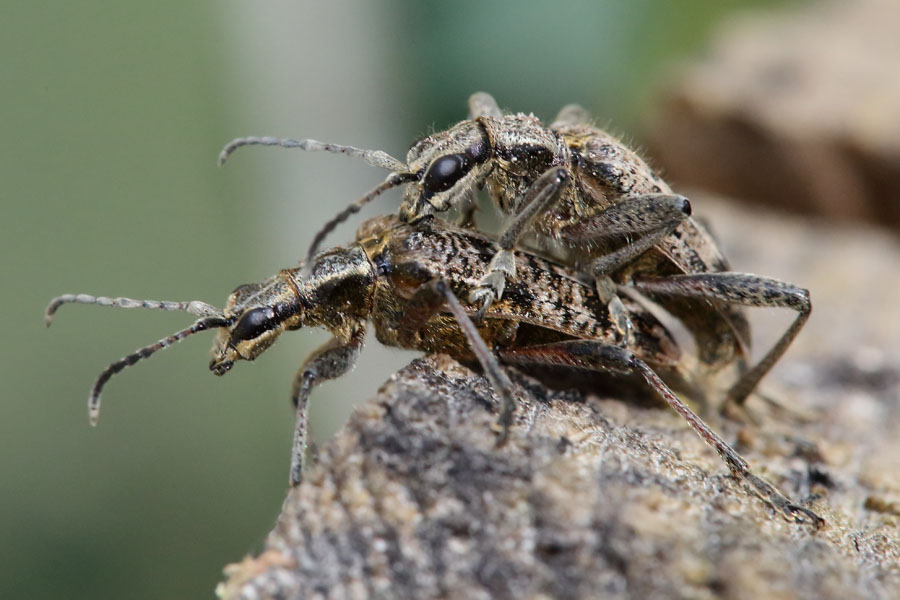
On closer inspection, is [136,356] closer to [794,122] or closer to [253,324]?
[253,324]

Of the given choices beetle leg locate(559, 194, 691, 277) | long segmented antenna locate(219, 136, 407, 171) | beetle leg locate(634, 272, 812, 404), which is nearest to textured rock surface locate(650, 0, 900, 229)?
beetle leg locate(634, 272, 812, 404)

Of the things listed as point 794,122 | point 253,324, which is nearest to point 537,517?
point 253,324

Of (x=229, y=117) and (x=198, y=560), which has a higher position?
(x=229, y=117)

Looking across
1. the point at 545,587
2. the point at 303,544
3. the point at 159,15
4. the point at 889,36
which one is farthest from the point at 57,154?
the point at 889,36

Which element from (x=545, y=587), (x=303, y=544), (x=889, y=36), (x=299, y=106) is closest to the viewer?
(x=545, y=587)

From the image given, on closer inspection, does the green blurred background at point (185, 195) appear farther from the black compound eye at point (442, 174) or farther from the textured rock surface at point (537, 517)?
the textured rock surface at point (537, 517)

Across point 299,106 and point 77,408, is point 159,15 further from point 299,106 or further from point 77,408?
point 77,408

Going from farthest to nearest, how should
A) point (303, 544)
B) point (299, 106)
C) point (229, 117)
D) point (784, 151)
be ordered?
point (299, 106)
point (229, 117)
point (784, 151)
point (303, 544)

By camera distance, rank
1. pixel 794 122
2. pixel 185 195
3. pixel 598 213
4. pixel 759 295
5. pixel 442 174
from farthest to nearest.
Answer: pixel 185 195, pixel 794 122, pixel 598 213, pixel 759 295, pixel 442 174

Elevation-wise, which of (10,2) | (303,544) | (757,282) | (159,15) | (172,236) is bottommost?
(303,544)
